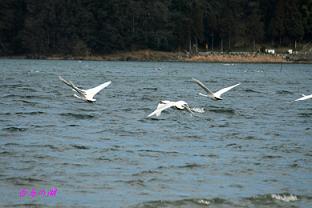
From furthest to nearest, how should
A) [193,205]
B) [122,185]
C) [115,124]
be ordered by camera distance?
[115,124]
[122,185]
[193,205]

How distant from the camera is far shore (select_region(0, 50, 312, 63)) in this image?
135 metres

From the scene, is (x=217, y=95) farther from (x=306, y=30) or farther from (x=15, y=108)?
(x=306, y=30)

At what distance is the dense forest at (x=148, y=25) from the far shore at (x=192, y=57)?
279 cm

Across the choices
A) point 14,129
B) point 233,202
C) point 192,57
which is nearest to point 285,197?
point 233,202

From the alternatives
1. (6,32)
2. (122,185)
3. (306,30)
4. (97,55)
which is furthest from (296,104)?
(6,32)

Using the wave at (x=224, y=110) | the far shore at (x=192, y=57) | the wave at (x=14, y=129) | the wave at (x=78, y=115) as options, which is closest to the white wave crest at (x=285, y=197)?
the wave at (x=14, y=129)

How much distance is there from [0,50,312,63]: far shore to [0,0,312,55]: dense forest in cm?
279

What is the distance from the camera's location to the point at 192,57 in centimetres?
14112

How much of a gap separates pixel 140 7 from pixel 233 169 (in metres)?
149

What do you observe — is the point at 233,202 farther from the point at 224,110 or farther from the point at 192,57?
the point at 192,57

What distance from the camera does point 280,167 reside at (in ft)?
70.2

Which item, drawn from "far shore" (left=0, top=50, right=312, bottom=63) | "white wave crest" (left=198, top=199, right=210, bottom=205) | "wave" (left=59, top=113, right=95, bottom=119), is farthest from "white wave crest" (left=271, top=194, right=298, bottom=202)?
"far shore" (left=0, top=50, right=312, bottom=63)

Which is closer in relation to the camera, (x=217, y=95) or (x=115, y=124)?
(x=115, y=124)

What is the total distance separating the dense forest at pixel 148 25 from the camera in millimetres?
146625
